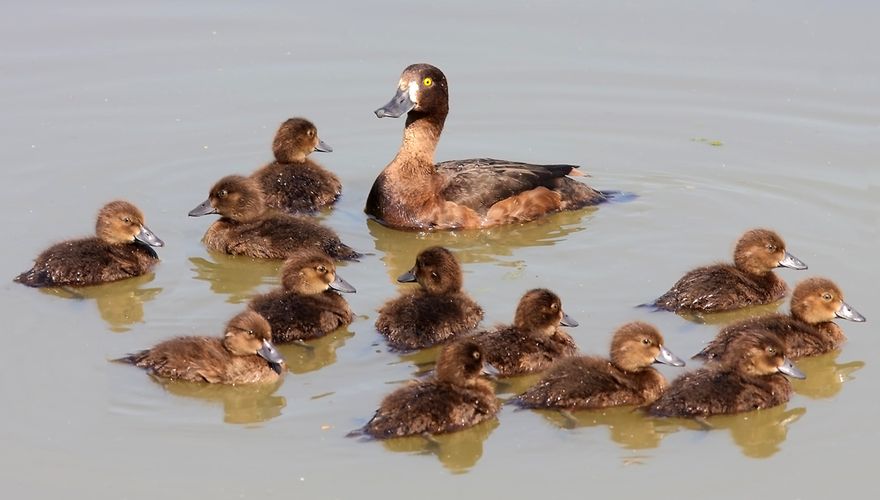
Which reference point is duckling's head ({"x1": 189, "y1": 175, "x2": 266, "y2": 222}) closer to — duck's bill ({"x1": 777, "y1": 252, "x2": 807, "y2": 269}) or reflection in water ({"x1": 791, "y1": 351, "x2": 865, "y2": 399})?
duck's bill ({"x1": 777, "y1": 252, "x2": 807, "y2": 269})

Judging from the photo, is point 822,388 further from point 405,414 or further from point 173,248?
point 173,248

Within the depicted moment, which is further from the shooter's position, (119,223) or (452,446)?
(119,223)

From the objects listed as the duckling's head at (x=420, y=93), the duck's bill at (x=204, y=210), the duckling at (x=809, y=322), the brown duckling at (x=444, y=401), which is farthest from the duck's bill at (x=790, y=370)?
the duck's bill at (x=204, y=210)

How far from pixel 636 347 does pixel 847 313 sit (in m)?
1.51

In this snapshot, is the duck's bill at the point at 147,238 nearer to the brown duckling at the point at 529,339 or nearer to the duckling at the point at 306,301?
the duckling at the point at 306,301

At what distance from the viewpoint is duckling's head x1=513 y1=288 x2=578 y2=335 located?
27.9 feet

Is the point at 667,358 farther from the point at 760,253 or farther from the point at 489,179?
the point at 489,179

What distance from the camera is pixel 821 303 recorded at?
29.0 ft

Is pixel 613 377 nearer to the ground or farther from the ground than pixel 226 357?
farther from the ground

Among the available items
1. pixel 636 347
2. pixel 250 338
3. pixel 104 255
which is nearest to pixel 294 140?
pixel 104 255

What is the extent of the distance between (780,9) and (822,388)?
6.60 m

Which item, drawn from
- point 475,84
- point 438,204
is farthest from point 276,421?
point 475,84

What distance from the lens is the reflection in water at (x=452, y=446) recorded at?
24.6 feet

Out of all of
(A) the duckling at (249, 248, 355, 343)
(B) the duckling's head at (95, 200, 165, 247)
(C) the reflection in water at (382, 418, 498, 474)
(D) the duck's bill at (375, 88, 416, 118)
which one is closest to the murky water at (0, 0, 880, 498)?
(C) the reflection in water at (382, 418, 498, 474)
